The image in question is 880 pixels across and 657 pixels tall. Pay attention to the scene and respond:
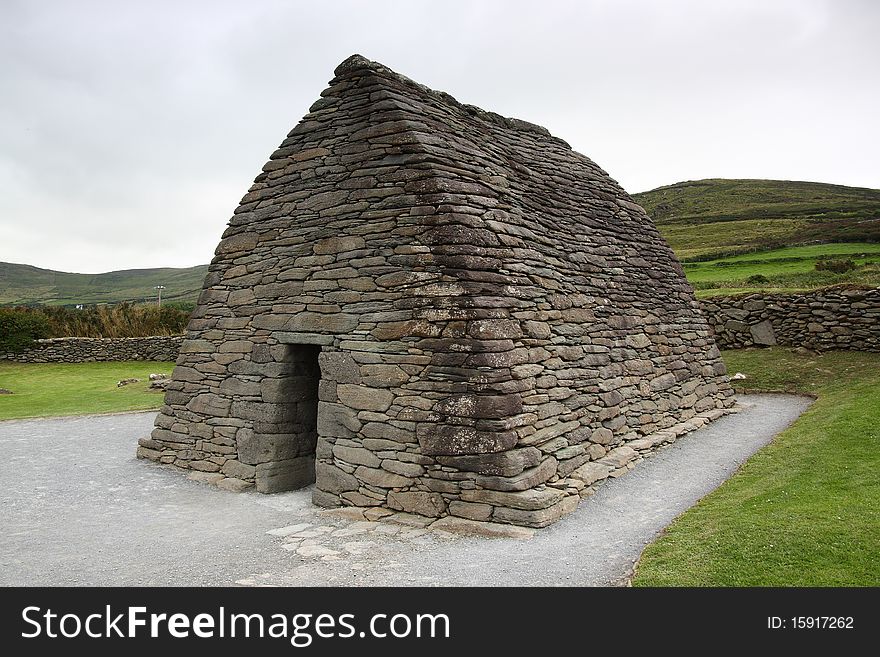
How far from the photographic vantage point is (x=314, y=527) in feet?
25.6

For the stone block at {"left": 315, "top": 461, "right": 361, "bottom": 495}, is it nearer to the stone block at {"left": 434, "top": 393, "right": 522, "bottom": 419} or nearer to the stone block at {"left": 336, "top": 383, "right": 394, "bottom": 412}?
the stone block at {"left": 336, "top": 383, "right": 394, "bottom": 412}

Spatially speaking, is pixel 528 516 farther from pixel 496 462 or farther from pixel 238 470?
pixel 238 470

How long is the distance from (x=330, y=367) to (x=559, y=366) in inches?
125

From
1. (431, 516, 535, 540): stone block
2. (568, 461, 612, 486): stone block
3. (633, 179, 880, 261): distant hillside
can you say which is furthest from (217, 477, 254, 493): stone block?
(633, 179, 880, 261): distant hillside

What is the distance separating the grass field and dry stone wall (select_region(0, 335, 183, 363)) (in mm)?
23522

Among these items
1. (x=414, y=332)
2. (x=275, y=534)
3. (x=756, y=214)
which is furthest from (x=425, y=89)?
(x=756, y=214)

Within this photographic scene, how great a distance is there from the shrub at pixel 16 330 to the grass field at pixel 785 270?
95.8 feet

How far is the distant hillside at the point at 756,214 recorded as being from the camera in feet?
141

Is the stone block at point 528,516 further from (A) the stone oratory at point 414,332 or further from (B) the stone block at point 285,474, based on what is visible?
(B) the stone block at point 285,474

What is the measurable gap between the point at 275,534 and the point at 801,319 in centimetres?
1737

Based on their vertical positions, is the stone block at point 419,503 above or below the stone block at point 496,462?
below

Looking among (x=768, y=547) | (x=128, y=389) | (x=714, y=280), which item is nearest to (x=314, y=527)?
(x=768, y=547)

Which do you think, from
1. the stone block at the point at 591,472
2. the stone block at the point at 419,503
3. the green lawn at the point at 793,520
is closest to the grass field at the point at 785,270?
the green lawn at the point at 793,520
